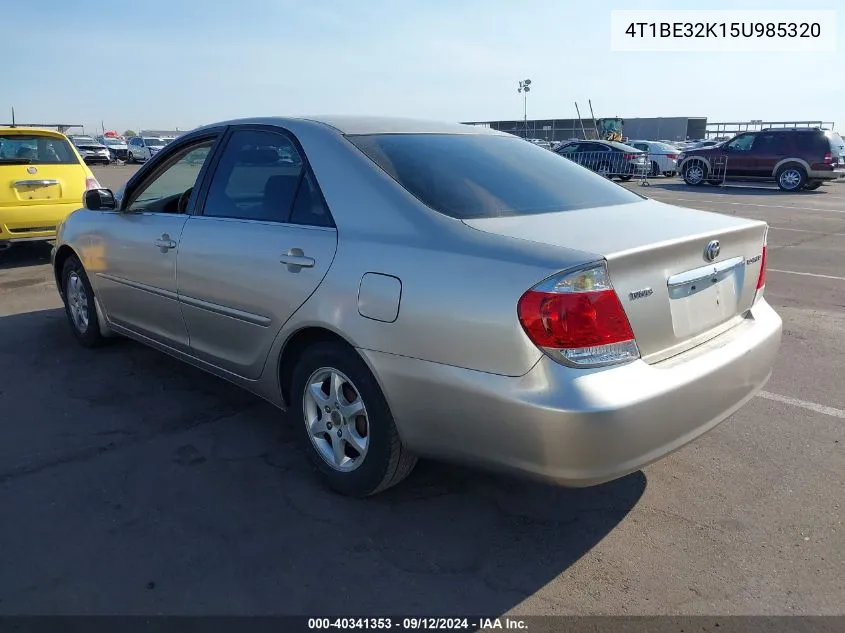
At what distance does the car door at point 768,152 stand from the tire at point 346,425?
68.1ft

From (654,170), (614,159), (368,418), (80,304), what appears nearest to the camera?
(368,418)

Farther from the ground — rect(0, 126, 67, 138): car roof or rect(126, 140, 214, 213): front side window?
rect(0, 126, 67, 138): car roof

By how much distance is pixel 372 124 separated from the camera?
3.52 meters

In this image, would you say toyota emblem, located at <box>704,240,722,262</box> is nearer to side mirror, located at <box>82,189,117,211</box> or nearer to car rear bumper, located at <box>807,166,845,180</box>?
side mirror, located at <box>82,189,117,211</box>

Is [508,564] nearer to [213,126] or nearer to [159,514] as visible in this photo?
[159,514]

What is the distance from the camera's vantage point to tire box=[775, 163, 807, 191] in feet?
65.7

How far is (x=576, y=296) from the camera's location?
7.70 ft

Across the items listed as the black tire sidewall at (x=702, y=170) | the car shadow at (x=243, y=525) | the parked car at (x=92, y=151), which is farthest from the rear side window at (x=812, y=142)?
the parked car at (x=92, y=151)

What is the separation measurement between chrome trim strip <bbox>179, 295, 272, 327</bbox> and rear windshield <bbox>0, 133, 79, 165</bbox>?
19.6 feet

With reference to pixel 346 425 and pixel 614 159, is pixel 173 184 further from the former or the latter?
pixel 614 159

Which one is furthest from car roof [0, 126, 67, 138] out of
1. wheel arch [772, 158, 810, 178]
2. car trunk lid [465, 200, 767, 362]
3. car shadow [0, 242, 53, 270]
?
wheel arch [772, 158, 810, 178]

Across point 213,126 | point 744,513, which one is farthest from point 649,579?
point 213,126

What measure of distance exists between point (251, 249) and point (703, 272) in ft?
6.66

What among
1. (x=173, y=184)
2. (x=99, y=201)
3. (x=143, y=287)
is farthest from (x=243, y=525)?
(x=99, y=201)
